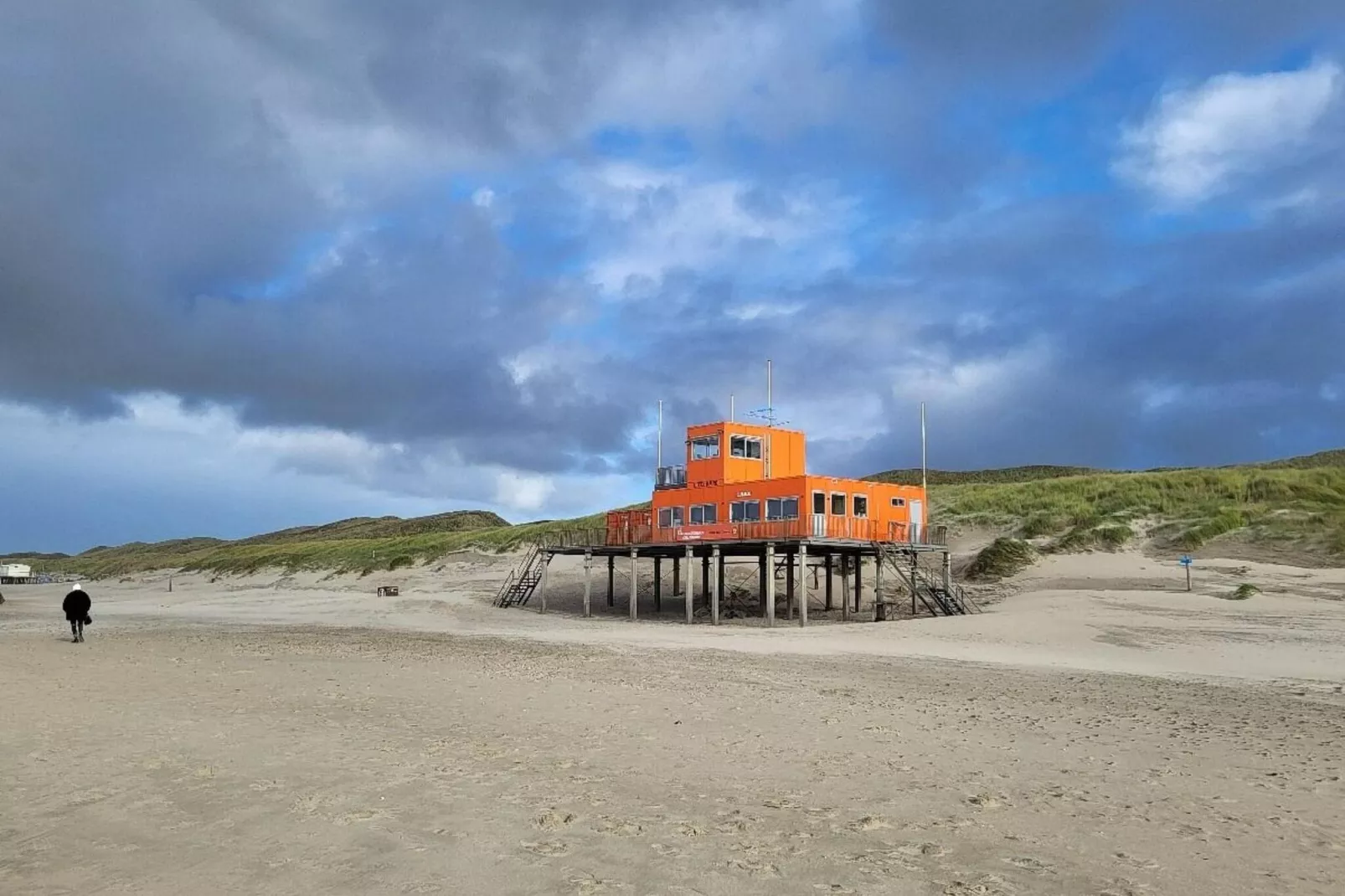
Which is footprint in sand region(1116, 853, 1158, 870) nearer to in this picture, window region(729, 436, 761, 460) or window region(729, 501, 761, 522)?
window region(729, 501, 761, 522)

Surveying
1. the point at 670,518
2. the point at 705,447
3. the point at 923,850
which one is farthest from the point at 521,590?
the point at 923,850

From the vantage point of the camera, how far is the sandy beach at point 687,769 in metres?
6.02

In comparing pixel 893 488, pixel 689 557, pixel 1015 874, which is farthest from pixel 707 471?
pixel 1015 874

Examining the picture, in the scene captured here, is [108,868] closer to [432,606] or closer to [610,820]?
[610,820]

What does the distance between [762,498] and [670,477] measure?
566cm

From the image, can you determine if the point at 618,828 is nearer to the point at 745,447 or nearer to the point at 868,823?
the point at 868,823

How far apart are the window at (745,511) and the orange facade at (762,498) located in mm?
30

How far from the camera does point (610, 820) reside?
7129 millimetres

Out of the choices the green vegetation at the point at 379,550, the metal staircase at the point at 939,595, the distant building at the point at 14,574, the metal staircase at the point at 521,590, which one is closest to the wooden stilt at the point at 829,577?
the metal staircase at the point at 939,595

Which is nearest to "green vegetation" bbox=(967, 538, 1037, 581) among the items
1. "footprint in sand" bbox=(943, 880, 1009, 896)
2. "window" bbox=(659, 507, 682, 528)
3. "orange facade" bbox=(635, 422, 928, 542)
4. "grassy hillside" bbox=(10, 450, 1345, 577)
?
"grassy hillside" bbox=(10, 450, 1345, 577)

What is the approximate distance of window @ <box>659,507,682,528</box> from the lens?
3616 cm

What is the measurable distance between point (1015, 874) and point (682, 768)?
12.4 feet

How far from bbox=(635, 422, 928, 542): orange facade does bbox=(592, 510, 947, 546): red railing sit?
0.03m

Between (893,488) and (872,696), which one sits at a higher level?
(893,488)
